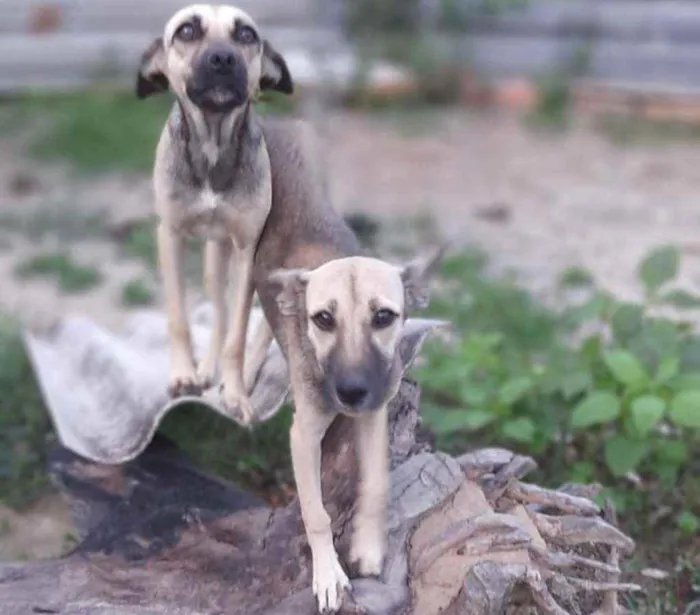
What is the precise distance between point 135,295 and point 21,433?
5.45ft

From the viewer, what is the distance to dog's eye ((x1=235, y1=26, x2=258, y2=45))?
2.92m

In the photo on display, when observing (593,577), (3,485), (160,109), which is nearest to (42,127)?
(160,109)

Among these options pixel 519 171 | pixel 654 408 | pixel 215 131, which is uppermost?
pixel 215 131

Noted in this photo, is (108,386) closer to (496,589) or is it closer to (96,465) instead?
(96,465)

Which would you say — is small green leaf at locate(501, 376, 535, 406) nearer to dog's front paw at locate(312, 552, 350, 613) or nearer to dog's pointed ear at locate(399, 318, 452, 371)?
dog's pointed ear at locate(399, 318, 452, 371)

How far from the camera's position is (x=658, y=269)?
4387 millimetres

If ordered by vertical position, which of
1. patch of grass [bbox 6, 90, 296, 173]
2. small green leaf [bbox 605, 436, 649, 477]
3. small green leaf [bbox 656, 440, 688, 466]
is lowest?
patch of grass [bbox 6, 90, 296, 173]

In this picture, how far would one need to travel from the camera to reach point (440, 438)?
432 cm

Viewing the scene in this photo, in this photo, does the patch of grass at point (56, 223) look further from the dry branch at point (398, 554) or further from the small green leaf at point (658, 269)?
the dry branch at point (398, 554)

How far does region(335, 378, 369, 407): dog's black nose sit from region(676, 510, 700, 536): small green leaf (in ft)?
6.09

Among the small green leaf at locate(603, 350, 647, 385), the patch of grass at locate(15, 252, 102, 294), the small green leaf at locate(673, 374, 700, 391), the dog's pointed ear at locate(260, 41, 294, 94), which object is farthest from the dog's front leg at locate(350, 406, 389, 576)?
the patch of grass at locate(15, 252, 102, 294)

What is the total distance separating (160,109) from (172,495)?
20.1ft

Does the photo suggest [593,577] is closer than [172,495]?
Yes

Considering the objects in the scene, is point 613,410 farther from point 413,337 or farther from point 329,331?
point 329,331
